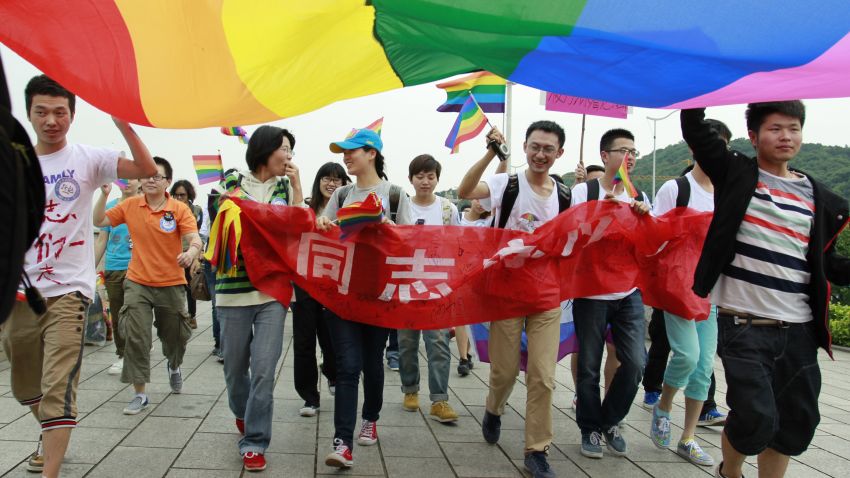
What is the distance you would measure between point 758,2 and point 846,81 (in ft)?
2.29

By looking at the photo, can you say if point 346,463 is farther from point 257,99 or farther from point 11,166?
point 11,166

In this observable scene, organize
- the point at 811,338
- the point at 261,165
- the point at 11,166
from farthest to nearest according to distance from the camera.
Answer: the point at 261,165, the point at 811,338, the point at 11,166

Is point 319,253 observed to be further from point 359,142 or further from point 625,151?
point 625,151

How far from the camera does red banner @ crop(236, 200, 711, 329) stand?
14.5ft

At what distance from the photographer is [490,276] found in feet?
15.1

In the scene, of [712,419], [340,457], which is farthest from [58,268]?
[712,419]

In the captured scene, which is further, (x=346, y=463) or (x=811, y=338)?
(x=346, y=463)

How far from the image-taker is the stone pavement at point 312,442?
13.4ft

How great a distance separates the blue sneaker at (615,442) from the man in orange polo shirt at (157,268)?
138 inches

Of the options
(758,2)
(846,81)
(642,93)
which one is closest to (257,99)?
(642,93)

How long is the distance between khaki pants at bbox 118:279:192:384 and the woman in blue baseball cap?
1897 millimetres

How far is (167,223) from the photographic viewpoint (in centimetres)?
567

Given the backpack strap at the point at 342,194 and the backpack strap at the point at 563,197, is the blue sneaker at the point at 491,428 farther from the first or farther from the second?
the backpack strap at the point at 342,194

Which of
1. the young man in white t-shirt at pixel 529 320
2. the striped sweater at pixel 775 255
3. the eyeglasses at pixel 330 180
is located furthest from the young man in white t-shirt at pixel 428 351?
the striped sweater at pixel 775 255
